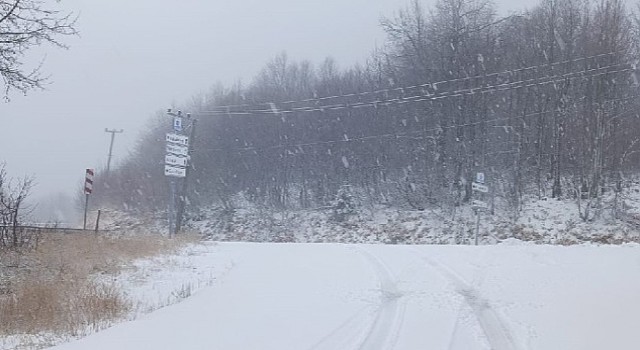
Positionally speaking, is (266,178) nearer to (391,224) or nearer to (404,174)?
(404,174)

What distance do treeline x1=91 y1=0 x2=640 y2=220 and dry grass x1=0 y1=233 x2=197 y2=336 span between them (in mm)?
23891

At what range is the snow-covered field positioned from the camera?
6.86m

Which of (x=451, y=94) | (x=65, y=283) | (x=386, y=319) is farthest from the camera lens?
(x=451, y=94)

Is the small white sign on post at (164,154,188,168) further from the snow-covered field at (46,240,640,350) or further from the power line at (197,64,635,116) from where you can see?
the power line at (197,64,635,116)

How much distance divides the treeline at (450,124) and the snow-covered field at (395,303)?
21.5 meters

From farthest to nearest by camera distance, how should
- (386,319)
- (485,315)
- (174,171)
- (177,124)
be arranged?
(177,124) → (174,171) → (485,315) → (386,319)

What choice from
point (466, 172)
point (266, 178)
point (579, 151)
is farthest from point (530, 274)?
point (266, 178)

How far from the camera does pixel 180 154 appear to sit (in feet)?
89.7

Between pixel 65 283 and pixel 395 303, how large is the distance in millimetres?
7397

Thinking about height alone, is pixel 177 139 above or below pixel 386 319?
above

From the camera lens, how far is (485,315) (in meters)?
8.30

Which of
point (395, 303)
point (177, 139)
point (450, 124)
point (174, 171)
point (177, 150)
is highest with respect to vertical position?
point (450, 124)

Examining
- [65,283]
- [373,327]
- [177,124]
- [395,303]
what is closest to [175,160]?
[177,124]

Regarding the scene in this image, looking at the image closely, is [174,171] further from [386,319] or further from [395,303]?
[386,319]
